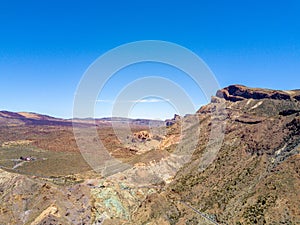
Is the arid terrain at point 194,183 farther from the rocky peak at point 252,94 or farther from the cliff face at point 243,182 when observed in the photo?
the rocky peak at point 252,94

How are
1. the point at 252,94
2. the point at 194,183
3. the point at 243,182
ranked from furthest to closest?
the point at 252,94, the point at 194,183, the point at 243,182

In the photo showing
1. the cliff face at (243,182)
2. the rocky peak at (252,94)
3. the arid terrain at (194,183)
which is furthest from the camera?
the rocky peak at (252,94)

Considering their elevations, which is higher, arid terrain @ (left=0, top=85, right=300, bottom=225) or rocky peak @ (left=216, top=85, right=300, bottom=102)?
rocky peak @ (left=216, top=85, right=300, bottom=102)

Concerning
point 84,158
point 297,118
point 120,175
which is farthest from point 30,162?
point 297,118

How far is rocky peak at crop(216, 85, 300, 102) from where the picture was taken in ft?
409

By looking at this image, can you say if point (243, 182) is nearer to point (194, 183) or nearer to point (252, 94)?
point (194, 183)

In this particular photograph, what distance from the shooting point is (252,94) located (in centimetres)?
13438

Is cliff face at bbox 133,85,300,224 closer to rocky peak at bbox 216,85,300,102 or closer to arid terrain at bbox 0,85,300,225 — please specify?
arid terrain at bbox 0,85,300,225

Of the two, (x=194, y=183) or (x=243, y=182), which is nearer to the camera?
(x=243, y=182)

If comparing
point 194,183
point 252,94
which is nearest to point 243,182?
point 194,183

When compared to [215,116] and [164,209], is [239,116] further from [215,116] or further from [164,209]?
[164,209]

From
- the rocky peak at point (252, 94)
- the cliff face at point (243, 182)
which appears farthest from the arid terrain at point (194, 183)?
the rocky peak at point (252, 94)

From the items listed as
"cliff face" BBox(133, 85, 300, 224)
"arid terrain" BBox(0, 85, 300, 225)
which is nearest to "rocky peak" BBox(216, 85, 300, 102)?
"arid terrain" BBox(0, 85, 300, 225)

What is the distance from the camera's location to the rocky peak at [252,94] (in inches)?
4911
